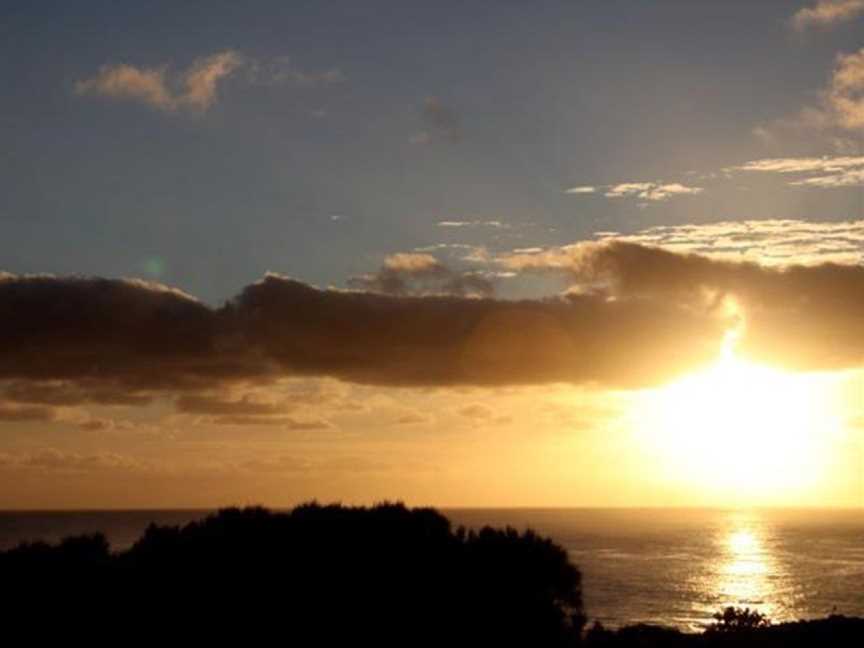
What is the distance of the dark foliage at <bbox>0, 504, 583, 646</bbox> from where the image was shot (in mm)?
43531

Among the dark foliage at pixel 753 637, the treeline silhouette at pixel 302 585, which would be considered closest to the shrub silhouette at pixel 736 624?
the dark foliage at pixel 753 637

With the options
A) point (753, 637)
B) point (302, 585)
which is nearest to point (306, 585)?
point (302, 585)

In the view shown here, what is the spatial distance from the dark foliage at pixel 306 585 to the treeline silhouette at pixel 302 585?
0.05 metres

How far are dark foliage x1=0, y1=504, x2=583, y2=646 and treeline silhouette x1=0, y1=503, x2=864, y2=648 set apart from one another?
0.05 metres

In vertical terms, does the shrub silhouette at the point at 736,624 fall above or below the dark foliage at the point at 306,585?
below

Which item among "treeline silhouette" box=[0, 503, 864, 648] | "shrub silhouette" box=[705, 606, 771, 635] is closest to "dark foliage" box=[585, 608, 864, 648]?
"shrub silhouette" box=[705, 606, 771, 635]

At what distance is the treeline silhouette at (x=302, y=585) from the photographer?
43.5 meters

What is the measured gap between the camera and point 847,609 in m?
132

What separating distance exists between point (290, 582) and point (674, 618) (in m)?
89.0

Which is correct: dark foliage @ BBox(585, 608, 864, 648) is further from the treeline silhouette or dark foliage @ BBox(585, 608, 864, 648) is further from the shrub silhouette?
the treeline silhouette

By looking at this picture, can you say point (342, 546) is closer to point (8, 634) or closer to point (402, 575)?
point (402, 575)

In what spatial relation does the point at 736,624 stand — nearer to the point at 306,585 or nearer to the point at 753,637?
the point at 753,637

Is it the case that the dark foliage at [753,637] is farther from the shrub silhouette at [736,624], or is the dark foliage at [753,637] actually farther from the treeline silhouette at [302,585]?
the treeline silhouette at [302,585]

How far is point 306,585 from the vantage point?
1759 inches
